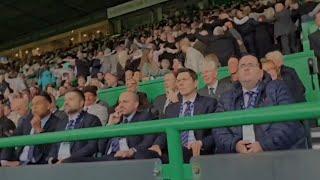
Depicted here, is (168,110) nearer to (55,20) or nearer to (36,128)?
(36,128)

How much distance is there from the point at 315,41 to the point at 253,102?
252 centimetres

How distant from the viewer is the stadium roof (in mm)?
23328

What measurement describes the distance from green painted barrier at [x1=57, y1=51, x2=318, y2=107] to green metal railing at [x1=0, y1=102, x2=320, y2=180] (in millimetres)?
3828

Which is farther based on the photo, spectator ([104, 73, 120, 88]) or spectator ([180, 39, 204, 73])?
spectator ([104, 73, 120, 88])

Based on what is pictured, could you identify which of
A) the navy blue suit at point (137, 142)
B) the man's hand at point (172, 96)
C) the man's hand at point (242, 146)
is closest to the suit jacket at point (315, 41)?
the man's hand at point (172, 96)

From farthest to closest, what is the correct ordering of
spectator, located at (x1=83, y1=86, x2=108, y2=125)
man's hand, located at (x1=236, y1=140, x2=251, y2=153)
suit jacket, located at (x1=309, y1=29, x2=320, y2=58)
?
suit jacket, located at (x1=309, y1=29, x2=320, y2=58) < spectator, located at (x1=83, y1=86, x2=108, y2=125) < man's hand, located at (x1=236, y1=140, x2=251, y2=153)

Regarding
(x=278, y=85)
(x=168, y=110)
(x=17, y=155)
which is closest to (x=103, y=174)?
(x=17, y=155)

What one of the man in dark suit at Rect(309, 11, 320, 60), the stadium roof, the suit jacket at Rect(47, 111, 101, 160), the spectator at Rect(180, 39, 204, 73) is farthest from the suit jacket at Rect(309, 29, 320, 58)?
the stadium roof

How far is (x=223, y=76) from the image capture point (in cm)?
693

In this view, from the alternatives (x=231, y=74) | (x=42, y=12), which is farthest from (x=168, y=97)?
(x=42, y=12)

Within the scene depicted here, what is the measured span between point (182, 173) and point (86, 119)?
3.54 metres

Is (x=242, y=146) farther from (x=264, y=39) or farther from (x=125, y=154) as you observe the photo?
(x=264, y=39)

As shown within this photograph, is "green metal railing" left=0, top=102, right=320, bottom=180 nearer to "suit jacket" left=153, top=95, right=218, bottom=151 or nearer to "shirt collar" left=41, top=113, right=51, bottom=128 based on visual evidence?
"suit jacket" left=153, top=95, right=218, bottom=151

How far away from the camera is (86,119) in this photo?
5688 mm
